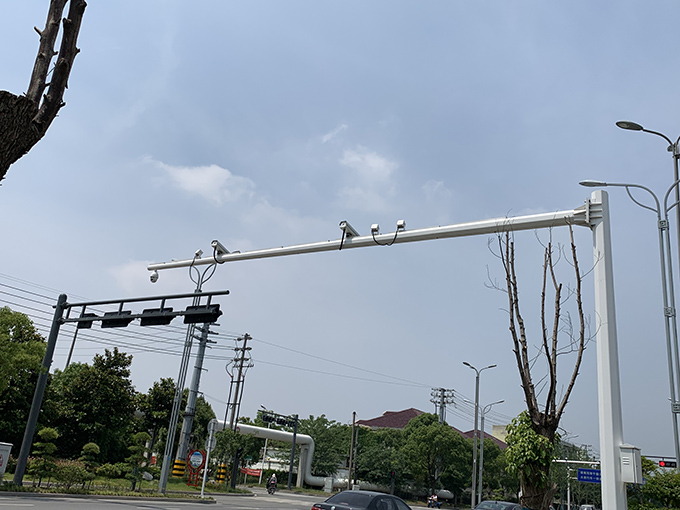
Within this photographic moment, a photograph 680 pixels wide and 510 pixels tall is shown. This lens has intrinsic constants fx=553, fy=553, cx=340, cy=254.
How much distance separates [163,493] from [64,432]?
9.63 meters

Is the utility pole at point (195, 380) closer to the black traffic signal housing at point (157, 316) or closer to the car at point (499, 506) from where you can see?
the black traffic signal housing at point (157, 316)

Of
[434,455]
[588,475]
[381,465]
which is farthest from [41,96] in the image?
[434,455]

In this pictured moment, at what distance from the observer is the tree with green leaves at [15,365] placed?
1889 centimetres

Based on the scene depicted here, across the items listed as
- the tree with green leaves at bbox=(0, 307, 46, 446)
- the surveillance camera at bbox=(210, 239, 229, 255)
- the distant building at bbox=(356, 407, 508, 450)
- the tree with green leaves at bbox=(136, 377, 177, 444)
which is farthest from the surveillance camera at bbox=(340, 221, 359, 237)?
the distant building at bbox=(356, 407, 508, 450)

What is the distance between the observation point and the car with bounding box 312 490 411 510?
1102 centimetres

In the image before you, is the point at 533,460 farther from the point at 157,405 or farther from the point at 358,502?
the point at 157,405

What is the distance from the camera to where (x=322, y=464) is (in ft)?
173

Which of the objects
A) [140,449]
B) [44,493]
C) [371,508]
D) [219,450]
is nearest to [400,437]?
[219,450]

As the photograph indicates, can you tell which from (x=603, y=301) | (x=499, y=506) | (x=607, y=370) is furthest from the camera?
(x=499, y=506)

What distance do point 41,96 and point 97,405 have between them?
30169mm

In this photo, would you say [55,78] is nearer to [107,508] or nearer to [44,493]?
[107,508]

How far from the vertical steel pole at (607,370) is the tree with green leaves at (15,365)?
18.5 meters

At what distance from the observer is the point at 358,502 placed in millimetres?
11203

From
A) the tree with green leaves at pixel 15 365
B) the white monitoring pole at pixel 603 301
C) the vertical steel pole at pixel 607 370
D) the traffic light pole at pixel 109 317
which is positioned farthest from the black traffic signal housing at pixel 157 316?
the vertical steel pole at pixel 607 370
